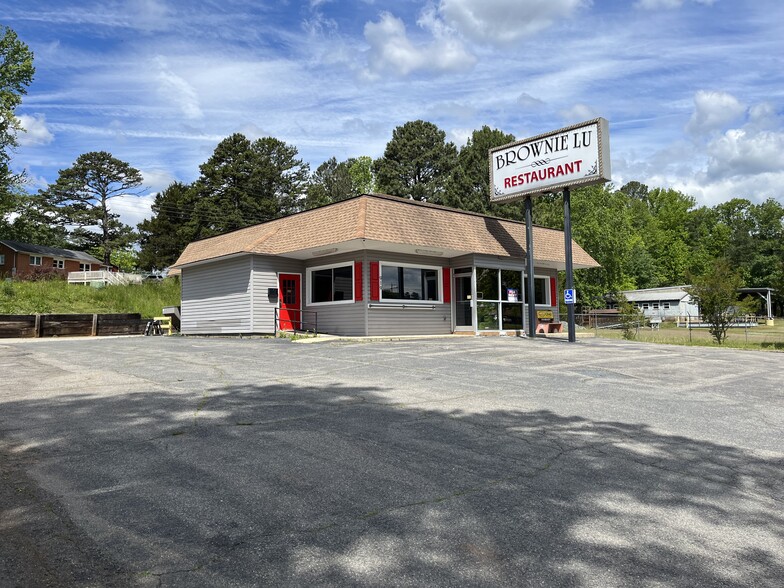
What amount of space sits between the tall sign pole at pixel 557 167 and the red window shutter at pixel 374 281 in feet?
17.6

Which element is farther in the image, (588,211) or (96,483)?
(588,211)

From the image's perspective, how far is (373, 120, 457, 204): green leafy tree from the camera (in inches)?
1962

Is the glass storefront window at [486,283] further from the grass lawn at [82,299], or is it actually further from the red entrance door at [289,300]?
the grass lawn at [82,299]

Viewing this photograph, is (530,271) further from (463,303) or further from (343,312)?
(343,312)

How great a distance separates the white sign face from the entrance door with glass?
10.6ft

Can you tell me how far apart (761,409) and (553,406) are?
9.28 feet

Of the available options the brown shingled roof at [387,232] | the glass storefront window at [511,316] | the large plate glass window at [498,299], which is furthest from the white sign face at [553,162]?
the glass storefront window at [511,316]

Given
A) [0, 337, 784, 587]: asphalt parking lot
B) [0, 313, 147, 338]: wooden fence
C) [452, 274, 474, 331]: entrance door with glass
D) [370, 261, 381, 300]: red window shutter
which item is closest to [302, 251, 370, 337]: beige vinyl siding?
[370, 261, 381, 300]: red window shutter

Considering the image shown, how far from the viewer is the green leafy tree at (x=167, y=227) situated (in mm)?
53438

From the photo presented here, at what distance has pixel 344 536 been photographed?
3.15 m

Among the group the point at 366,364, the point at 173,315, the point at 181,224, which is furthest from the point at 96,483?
the point at 181,224

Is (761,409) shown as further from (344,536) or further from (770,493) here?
(344,536)

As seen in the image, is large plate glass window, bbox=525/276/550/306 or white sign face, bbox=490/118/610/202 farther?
large plate glass window, bbox=525/276/550/306

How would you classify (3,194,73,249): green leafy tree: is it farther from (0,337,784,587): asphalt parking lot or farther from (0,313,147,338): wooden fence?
(0,337,784,587): asphalt parking lot
